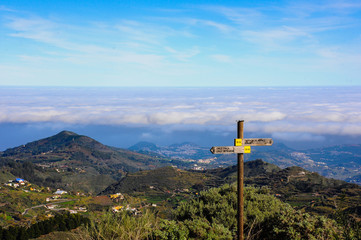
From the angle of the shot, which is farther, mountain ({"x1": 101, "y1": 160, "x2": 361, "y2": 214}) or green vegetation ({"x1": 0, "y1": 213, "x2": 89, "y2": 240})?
mountain ({"x1": 101, "y1": 160, "x2": 361, "y2": 214})

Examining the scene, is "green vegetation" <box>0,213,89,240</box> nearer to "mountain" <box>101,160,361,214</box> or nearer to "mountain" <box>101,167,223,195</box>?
"mountain" <box>101,160,361,214</box>

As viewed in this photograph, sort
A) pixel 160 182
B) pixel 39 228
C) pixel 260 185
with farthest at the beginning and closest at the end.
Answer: pixel 160 182
pixel 260 185
pixel 39 228

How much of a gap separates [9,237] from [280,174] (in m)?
129

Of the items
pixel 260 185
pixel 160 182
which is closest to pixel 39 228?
pixel 260 185

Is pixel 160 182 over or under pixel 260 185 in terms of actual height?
under

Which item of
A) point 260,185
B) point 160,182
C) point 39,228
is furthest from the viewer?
point 160,182

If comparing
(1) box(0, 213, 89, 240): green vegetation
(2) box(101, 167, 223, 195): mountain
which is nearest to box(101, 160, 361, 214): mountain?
(2) box(101, 167, 223, 195): mountain

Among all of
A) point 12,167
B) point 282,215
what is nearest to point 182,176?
point 12,167

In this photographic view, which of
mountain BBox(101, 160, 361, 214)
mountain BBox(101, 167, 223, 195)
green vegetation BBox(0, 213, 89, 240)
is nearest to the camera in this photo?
green vegetation BBox(0, 213, 89, 240)

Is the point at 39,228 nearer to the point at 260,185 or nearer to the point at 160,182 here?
the point at 260,185

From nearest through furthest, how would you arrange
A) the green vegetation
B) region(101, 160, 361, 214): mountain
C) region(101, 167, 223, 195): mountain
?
1. the green vegetation
2. region(101, 160, 361, 214): mountain
3. region(101, 167, 223, 195): mountain

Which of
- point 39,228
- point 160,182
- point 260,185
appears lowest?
point 160,182

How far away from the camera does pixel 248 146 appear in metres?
9.42

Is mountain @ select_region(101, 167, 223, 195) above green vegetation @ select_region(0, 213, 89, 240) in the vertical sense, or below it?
below
